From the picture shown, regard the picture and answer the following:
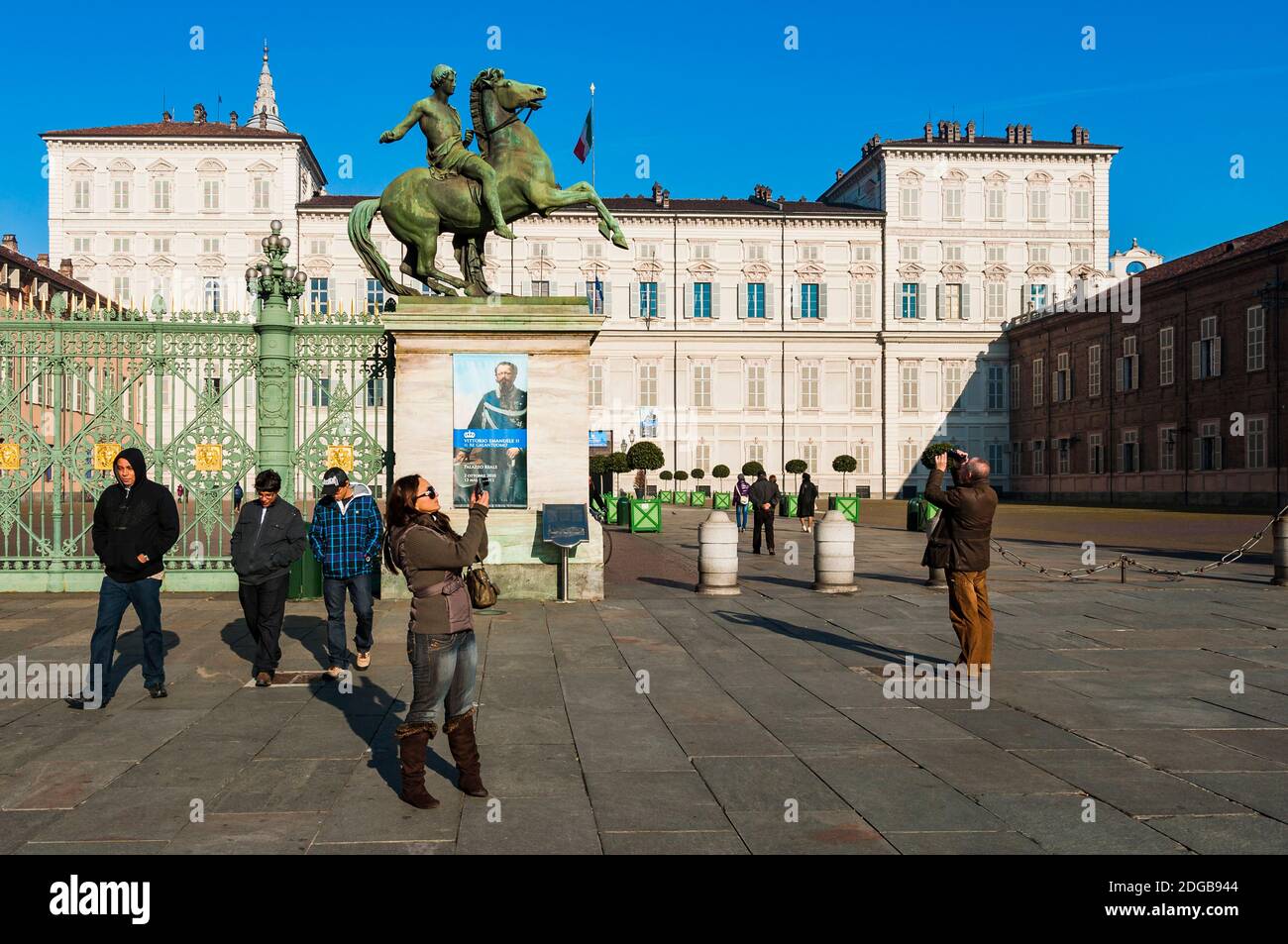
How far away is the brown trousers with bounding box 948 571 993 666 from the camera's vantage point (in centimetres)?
795

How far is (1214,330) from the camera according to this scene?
42969 millimetres

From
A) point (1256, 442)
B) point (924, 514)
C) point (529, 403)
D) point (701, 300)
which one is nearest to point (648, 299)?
point (701, 300)

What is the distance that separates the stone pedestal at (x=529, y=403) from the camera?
11.3 meters

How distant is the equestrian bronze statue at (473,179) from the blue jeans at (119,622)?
5077 millimetres

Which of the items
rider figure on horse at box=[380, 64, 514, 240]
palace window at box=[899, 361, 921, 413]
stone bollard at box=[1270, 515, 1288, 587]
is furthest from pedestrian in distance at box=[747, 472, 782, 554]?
palace window at box=[899, 361, 921, 413]

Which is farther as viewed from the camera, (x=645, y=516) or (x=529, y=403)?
(x=645, y=516)

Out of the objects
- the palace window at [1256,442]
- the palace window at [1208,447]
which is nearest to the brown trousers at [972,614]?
the palace window at [1256,442]

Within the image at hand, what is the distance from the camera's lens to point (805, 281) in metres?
62.5

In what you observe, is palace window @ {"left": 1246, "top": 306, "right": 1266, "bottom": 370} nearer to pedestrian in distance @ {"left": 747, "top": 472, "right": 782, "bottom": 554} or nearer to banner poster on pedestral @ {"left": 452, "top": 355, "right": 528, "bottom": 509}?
pedestrian in distance @ {"left": 747, "top": 472, "right": 782, "bottom": 554}

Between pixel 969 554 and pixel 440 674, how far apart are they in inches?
181

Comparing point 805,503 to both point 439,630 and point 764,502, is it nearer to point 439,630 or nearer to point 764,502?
point 764,502

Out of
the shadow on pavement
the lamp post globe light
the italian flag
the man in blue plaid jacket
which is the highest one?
the italian flag

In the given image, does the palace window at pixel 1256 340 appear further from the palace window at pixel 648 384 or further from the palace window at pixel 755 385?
the palace window at pixel 648 384
